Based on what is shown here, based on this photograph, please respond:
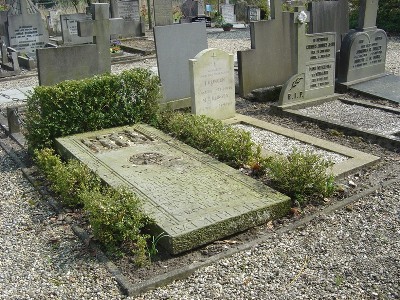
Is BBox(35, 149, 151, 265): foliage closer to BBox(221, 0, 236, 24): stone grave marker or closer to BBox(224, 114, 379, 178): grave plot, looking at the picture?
BBox(224, 114, 379, 178): grave plot

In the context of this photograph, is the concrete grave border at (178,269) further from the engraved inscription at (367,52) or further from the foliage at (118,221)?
the engraved inscription at (367,52)

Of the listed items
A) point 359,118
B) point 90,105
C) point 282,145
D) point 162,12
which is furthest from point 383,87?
point 90,105

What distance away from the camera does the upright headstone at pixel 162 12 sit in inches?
332

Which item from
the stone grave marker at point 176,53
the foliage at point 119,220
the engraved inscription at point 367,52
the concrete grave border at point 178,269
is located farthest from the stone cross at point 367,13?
the foliage at point 119,220

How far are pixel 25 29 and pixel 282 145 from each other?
1127 centimetres

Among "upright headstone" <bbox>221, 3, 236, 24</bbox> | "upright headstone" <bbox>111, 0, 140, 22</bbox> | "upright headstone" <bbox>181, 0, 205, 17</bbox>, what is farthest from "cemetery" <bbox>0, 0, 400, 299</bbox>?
"upright headstone" <bbox>181, 0, 205, 17</bbox>

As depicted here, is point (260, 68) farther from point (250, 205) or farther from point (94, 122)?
point (250, 205)

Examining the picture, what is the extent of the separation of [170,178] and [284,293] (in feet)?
6.87

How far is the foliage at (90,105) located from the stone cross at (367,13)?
487 centimetres

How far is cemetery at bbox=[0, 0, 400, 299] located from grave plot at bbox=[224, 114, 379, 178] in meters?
0.03

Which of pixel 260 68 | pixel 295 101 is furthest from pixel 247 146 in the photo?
pixel 260 68

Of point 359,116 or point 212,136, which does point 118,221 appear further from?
point 359,116

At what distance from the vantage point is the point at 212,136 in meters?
6.30

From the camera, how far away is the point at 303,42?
847 centimetres
